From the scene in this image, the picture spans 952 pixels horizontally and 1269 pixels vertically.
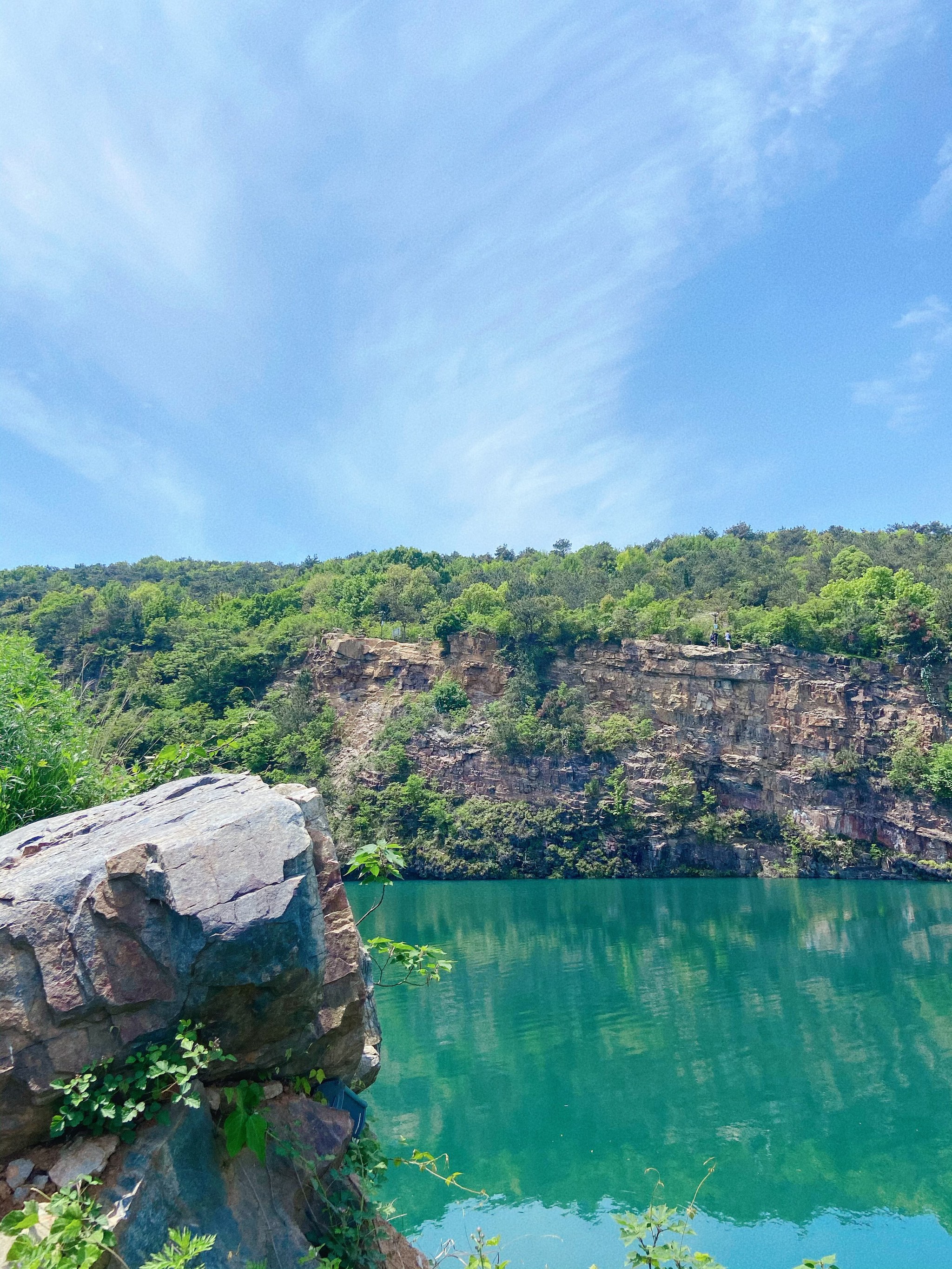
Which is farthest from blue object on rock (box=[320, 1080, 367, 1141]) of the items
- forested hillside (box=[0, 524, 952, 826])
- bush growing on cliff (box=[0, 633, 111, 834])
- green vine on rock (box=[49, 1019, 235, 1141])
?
forested hillside (box=[0, 524, 952, 826])

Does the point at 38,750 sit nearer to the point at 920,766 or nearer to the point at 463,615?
the point at 920,766

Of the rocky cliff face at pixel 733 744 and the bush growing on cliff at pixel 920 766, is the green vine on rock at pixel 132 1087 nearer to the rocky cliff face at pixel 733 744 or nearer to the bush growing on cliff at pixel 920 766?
the rocky cliff face at pixel 733 744

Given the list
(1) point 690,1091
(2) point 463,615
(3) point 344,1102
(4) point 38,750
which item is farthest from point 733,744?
(3) point 344,1102

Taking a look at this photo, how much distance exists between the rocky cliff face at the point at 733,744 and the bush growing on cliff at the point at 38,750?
35.4 meters

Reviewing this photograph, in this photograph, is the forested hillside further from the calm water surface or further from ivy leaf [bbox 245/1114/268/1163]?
ivy leaf [bbox 245/1114/268/1163]

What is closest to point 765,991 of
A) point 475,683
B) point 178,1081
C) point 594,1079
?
point 594,1079

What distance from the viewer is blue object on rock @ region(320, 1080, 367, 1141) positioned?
4262 millimetres

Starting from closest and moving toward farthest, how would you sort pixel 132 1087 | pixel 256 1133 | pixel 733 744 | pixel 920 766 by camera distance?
pixel 132 1087, pixel 256 1133, pixel 920 766, pixel 733 744

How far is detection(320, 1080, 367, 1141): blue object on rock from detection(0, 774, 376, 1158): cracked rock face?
0.49 m

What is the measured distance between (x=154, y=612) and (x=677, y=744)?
1434 inches

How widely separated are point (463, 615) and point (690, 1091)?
36701 mm

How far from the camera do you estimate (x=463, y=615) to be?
47.0m

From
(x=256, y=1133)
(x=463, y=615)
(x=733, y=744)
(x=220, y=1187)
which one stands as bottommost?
(x=220, y=1187)

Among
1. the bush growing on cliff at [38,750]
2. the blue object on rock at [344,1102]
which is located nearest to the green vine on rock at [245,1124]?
the blue object on rock at [344,1102]
